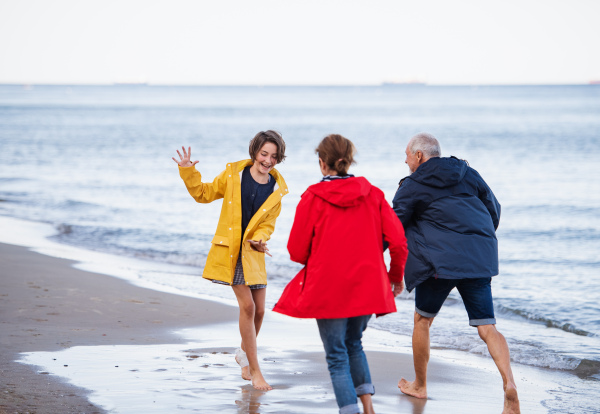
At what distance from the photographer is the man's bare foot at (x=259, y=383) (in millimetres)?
4523

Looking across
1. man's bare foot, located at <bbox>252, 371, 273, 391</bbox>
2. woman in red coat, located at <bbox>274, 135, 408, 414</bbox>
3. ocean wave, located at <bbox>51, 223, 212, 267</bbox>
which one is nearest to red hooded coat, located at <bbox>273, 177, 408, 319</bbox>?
woman in red coat, located at <bbox>274, 135, 408, 414</bbox>

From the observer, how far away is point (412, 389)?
15.2ft

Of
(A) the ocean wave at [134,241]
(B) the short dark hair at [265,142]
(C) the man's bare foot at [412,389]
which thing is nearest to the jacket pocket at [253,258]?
(B) the short dark hair at [265,142]

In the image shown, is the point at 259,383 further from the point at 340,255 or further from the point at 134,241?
the point at 134,241

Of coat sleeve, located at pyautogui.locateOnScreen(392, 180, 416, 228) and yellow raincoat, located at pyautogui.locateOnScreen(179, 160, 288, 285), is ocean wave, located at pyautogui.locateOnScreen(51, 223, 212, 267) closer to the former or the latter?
yellow raincoat, located at pyautogui.locateOnScreen(179, 160, 288, 285)

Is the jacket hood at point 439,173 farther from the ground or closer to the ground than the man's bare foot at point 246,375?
farther from the ground

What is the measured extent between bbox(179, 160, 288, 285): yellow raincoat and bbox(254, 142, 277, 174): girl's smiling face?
12 cm

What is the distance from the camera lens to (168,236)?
13.0 m

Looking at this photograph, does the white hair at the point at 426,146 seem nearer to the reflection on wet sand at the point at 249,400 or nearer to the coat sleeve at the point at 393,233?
the coat sleeve at the point at 393,233

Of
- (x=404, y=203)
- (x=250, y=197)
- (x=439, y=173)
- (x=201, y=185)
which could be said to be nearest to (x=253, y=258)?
(x=250, y=197)

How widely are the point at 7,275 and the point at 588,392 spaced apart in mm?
6062

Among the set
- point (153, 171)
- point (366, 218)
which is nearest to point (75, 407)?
point (366, 218)

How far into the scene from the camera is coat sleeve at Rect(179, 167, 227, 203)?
4621 mm

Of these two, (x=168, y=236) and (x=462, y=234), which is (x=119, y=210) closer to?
(x=168, y=236)
